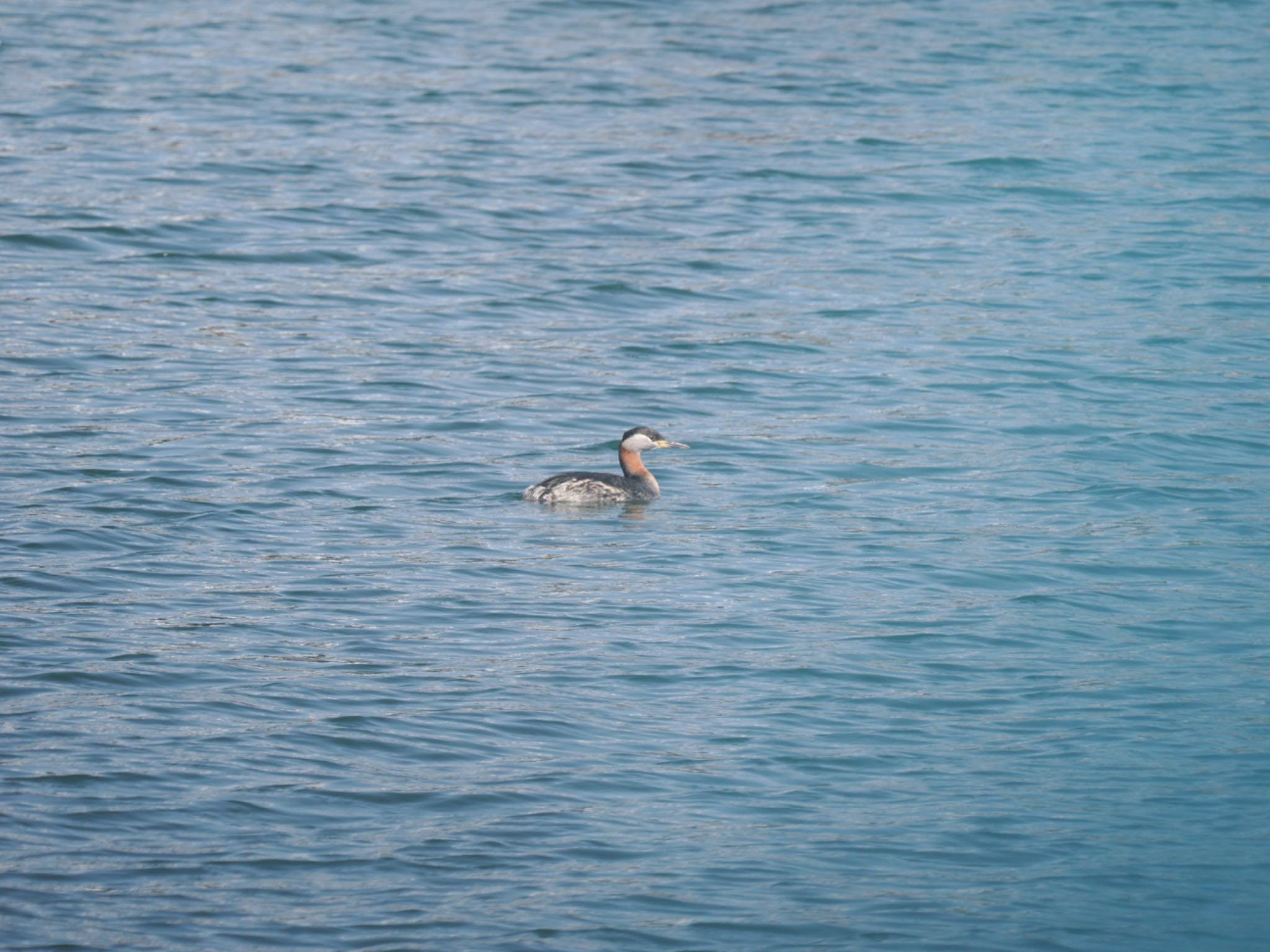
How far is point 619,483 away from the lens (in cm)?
1499

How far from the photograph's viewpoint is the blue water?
29.5 ft

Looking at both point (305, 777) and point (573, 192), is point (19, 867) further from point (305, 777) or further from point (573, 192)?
point (573, 192)

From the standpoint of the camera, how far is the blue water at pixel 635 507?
9000mm

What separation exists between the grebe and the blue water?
0.19 meters

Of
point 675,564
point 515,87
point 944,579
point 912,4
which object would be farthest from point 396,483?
point 912,4

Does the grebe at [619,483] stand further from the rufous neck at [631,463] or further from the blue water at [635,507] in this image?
the blue water at [635,507]

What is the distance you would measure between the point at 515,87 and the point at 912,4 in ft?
29.7

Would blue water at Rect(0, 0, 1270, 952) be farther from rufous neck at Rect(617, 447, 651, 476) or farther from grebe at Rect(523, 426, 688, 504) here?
rufous neck at Rect(617, 447, 651, 476)

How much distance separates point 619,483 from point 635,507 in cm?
37

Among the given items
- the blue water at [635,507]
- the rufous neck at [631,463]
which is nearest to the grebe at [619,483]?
the rufous neck at [631,463]

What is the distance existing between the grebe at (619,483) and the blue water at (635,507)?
0.61 feet

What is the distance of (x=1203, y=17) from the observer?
34312 millimetres

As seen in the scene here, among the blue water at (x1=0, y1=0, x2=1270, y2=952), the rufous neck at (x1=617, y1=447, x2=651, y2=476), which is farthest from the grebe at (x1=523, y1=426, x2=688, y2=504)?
the blue water at (x1=0, y1=0, x2=1270, y2=952)

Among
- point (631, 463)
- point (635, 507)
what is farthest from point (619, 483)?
point (631, 463)
